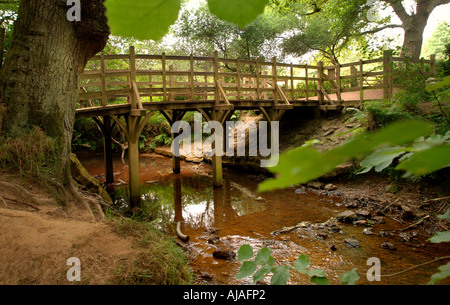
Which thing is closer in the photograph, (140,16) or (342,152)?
(342,152)

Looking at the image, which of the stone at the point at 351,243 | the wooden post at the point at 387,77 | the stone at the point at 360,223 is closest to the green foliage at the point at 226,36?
the wooden post at the point at 387,77

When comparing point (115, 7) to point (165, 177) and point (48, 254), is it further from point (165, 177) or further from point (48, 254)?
point (165, 177)

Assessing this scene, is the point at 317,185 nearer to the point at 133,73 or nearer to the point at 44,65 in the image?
the point at 133,73

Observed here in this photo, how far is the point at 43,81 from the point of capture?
13.0 feet

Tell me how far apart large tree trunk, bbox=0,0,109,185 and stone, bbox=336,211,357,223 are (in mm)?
5290

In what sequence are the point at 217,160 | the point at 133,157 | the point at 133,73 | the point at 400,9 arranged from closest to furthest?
the point at 133,73, the point at 133,157, the point at 217,160, the point at 400,9

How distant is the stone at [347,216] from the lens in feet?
20.2

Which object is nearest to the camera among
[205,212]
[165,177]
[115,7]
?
[115,7]

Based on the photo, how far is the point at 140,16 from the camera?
1.11 feet

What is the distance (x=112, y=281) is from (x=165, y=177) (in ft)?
28.1

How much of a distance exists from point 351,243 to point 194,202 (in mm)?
4420

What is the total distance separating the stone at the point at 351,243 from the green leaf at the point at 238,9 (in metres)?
5.47

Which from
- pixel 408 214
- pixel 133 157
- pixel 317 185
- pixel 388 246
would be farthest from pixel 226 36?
pixel 388 246

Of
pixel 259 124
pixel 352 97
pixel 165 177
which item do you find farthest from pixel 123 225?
pixel 352 97
